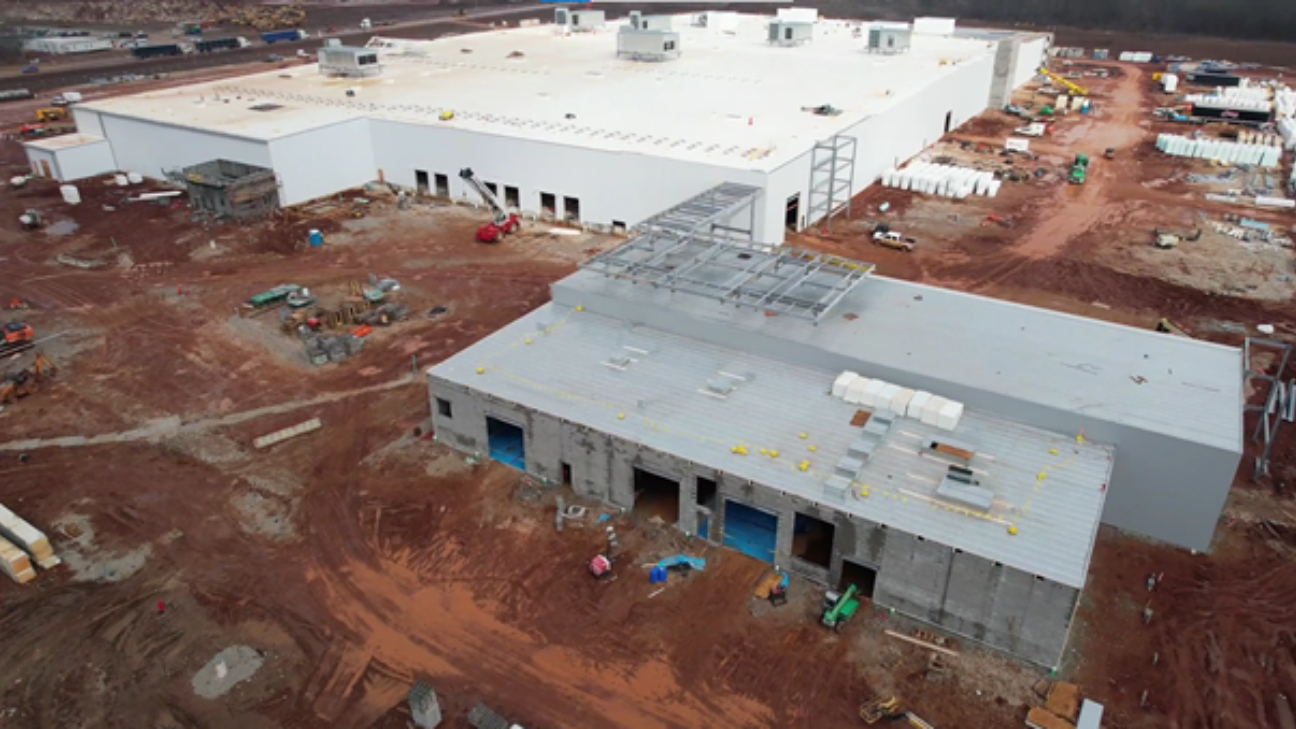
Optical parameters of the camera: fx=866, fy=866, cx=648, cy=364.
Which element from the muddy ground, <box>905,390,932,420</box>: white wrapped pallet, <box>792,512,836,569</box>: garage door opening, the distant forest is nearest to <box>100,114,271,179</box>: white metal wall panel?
the muddy ground

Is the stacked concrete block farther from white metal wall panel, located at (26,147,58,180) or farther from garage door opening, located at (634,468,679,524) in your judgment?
white metal wall panel, located at (26,147,58,180)

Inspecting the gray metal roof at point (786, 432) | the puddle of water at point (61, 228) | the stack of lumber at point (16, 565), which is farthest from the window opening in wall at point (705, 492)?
the puddle of water at point (61, 228)

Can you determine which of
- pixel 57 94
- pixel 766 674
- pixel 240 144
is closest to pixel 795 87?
pixel 240 144

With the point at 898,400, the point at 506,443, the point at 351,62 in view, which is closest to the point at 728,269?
the point at 898,400

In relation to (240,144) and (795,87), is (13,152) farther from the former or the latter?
(795,87)

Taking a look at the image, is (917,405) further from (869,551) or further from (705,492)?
(705,492)

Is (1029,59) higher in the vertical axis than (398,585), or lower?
higher
